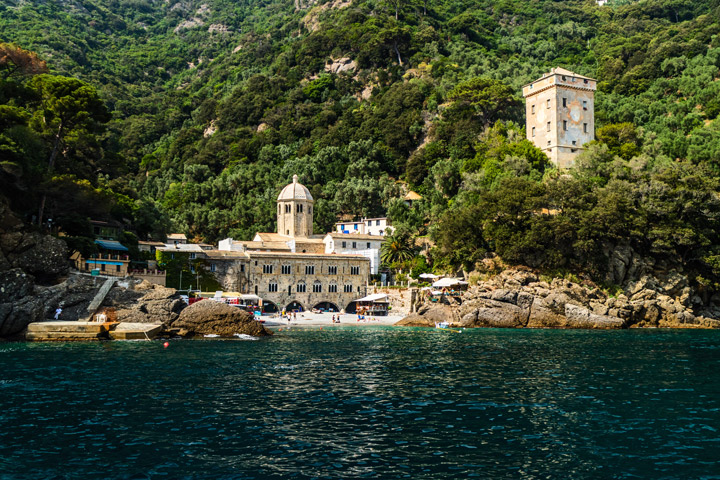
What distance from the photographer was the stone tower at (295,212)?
75938 millimetres

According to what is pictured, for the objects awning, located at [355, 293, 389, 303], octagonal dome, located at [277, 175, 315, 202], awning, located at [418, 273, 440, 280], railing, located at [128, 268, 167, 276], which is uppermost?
octagonal dome, located at [277, 175, 315, 202]

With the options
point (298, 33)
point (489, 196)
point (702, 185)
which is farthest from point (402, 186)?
point (298, 33)

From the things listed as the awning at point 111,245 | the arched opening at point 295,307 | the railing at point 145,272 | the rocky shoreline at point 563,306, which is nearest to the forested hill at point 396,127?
the awning at point 111,245

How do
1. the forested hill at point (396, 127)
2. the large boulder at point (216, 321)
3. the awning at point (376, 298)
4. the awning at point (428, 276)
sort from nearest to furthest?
the large boulder at point (216, 321) → the forested hill at point (396, 127) → the awning at point (428, 276) → the awning at point (376, 298)

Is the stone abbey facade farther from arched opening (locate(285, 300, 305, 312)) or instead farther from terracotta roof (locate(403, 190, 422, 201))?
terracotta roof (locate(403, 190, 422, 201))

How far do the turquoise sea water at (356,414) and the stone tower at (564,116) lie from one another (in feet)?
145

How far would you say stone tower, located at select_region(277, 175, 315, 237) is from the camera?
249 feet

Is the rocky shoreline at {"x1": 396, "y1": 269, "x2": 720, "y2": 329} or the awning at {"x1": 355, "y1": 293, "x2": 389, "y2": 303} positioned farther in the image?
the awning at {"x1": 355, "y1": 293, "x2": 389, "y2": 303}

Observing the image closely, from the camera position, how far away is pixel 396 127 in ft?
303

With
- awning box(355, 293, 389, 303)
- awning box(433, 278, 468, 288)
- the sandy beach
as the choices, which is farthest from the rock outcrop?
awning box(433, 278, 468, 288)

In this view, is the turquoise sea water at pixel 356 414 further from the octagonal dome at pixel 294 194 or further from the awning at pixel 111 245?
the octagonal dome at pixel 294 194

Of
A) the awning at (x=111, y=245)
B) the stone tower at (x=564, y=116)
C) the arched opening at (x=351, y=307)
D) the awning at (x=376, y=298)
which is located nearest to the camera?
the awning at (x=111, y=245)

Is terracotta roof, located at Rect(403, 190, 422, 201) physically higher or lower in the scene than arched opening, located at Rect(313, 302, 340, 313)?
higher

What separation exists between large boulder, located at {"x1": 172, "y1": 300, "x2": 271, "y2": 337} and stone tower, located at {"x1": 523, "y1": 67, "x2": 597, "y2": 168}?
4576 centimetres
